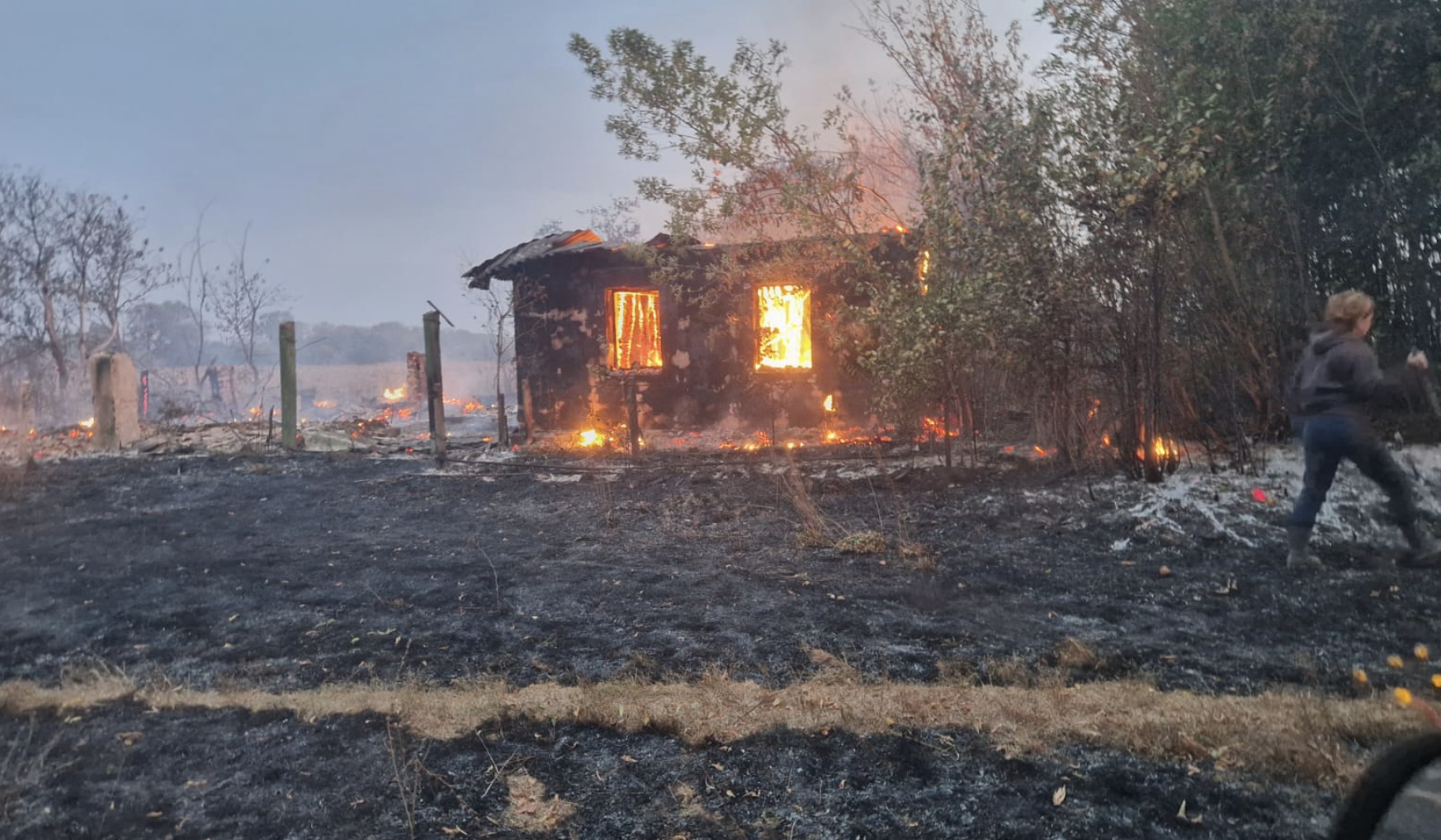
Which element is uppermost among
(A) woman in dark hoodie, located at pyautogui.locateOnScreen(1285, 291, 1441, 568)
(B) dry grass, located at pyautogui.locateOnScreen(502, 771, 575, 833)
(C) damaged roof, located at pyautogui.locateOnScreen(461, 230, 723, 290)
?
(C) damaged roof, located at pyautogui.locateOnScreen(461, 230, 723, 290)

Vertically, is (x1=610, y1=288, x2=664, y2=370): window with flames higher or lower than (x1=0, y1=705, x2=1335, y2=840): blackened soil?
higher

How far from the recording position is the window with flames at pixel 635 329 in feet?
46.3

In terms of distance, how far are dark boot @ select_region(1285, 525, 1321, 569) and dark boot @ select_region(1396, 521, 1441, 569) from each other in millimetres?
452

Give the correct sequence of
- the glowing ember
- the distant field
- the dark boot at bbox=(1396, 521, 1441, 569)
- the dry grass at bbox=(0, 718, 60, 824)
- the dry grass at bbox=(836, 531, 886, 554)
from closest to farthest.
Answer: the dry grass at bbox=(0, 718, 60, 824) < the dark boot at bbox=(1396, 521, 1441, 569) < the dry grass at bbox=(836, 531, 886, 554) < the glowing ember < the distant field

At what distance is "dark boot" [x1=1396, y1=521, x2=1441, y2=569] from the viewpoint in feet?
16.1

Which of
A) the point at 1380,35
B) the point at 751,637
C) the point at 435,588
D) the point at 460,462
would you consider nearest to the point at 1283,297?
the point at 1380,35

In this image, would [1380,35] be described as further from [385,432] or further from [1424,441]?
[385,432]

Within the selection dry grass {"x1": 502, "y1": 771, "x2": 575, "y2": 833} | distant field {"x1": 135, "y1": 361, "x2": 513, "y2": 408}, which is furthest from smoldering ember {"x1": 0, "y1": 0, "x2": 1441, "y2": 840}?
distant field {"x1": 135, "y1": 361, "x2": 513, "y2": 408}

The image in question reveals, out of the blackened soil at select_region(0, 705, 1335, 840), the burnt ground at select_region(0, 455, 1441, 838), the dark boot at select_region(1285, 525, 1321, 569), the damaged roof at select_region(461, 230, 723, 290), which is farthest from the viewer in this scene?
the damaged roof at select_region(461, 230, 723, 290)

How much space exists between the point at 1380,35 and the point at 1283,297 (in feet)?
7.37

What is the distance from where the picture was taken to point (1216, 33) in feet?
24.6

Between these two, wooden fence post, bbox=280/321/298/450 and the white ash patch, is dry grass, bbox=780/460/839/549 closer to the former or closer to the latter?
the white ash patch

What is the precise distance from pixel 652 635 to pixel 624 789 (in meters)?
1.64

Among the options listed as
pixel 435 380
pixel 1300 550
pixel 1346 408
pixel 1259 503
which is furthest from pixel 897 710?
pixel 435 380
